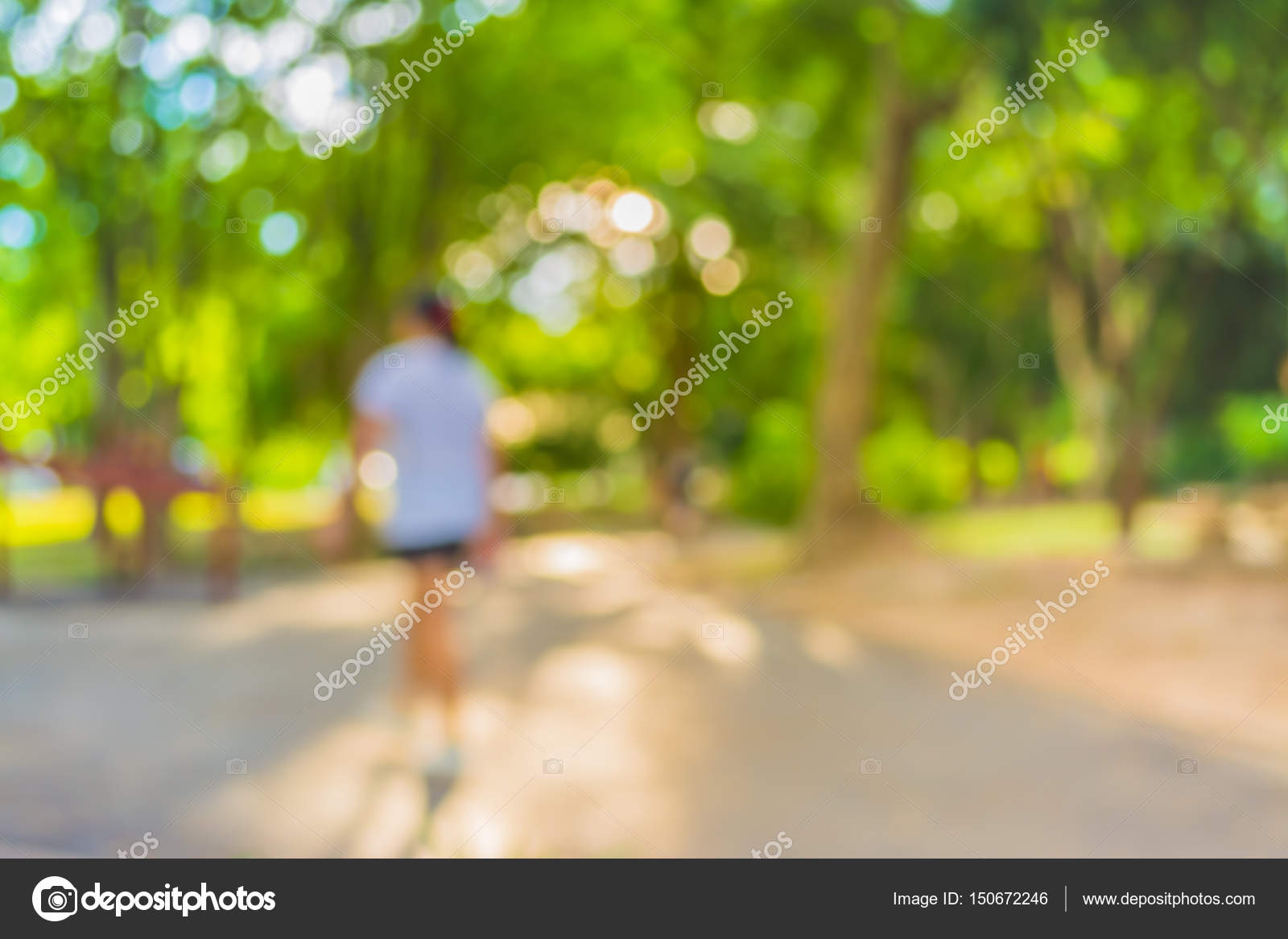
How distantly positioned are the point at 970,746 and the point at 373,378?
9.94ft

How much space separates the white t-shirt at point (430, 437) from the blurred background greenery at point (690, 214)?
112 inches

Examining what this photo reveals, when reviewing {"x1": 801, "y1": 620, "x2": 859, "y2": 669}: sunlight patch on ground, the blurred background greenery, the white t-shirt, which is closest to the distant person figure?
the white t-shirt

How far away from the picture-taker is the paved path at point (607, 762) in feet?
14.7

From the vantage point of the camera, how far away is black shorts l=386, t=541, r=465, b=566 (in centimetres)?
572

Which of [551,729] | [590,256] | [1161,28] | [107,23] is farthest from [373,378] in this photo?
[590,256]

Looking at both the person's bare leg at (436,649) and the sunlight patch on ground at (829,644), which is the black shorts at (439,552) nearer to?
the person's bare leg at (436,649)

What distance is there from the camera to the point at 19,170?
1622cm

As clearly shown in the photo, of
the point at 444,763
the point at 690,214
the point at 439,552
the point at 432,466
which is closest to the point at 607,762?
the point at 444,763

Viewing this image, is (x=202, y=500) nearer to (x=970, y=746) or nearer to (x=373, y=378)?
(x=373, y=378)

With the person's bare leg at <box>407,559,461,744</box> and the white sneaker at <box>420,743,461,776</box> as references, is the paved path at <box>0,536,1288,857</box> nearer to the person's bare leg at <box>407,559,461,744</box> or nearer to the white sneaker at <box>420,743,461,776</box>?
the white sneaker at <box>420,743,461,776</box>

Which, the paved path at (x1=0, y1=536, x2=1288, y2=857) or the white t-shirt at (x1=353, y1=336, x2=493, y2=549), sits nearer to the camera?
the paved path at (x1=0, y1=536, x2=1288, y2=857)

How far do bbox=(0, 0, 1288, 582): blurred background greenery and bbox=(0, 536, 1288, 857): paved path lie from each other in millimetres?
2057

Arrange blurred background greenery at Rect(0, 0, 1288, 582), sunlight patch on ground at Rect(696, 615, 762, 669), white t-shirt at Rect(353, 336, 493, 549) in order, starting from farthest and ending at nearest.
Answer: blurred background greenery at Rect(0, 0, 1288, 582)
sunlight patch on ground at Rect(696, 615, 762, 669)
white t-shirt at Rect(353, 336, 493, 549)

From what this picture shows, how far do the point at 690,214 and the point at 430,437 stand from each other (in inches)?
801
